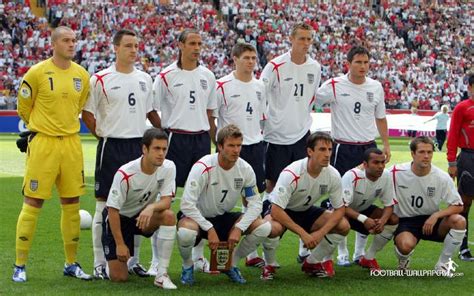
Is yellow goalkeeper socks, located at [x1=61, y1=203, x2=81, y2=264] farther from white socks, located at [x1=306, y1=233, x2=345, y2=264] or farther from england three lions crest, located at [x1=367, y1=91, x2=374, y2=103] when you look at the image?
england three lions crest, located at [x1=367, y1=91, x2=374, y2=103]

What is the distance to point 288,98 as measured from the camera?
9562 mm

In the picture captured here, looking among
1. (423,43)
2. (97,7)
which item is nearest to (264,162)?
(97,7)

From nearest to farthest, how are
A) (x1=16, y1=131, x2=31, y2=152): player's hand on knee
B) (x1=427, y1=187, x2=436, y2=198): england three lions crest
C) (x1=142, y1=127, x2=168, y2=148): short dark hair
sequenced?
(x1=142, y1=127, x2=168, y2=148): short dark hair < (x1=427, y1=187, x2=436, y2=198): england three lions crest < (x1=16, y1=131, x2=31, y2=152): player's hand on knee

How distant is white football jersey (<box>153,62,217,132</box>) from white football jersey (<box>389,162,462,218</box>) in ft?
6.44

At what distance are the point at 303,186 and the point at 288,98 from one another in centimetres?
151

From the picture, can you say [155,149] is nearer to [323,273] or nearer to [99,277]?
[99,277]

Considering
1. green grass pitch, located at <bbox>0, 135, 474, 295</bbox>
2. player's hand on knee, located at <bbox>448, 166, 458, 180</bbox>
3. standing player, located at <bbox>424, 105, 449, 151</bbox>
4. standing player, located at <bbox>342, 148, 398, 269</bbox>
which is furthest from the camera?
standing player, located at <bbox>424, 105, 449, 151</bbox>

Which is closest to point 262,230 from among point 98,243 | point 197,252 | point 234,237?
point 234,237

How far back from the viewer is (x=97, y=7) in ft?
128

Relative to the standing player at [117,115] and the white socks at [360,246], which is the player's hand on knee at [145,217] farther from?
the white socks at [360,246]

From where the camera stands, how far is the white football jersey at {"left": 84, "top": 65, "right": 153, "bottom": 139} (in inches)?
334

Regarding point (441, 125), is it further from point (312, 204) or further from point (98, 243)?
point (98, 243)

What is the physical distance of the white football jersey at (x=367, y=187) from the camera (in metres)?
Answer: 8.67

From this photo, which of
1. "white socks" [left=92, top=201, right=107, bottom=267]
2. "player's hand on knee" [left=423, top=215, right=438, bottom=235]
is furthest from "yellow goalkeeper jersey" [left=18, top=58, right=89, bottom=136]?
"player's hand on knee" [left=423, top=215, right=438, bottom=235]
